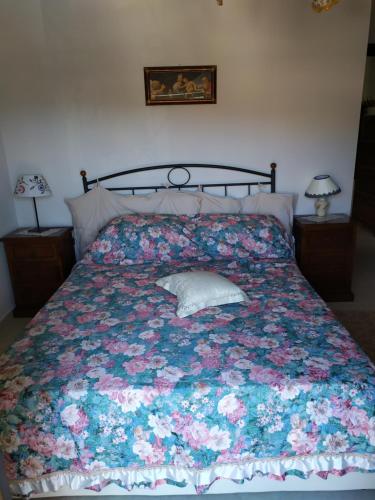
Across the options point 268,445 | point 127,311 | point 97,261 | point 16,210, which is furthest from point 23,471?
point 16,210

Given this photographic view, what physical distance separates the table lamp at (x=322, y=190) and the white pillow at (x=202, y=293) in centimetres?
143

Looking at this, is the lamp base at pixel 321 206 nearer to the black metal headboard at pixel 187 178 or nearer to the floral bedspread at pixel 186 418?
the black metal headboard at pixel 187 178

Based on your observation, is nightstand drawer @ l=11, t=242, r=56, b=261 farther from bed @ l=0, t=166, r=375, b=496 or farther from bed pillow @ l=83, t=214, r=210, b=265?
bed @ l=0, t=166, r=375, b=496

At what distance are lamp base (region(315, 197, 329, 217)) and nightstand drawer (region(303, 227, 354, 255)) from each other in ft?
0.77

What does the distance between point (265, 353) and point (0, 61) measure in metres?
2.91

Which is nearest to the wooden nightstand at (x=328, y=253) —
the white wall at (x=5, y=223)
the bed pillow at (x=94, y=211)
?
the bed pillow at (x=94, y=211)

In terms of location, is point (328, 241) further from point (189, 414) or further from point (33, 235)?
point (33, 235)

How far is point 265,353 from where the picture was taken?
1.45 meters

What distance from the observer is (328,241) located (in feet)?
9.39

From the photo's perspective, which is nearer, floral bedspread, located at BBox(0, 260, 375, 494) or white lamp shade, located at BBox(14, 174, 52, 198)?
floral bedspread, located at BBox(0, 260, 375, 494)

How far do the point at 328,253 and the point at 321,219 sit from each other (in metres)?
0.30

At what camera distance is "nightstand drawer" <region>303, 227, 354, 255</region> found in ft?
9.32

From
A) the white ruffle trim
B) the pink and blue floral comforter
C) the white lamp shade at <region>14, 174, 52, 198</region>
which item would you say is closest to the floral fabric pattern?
the white lamp shade at <region>14, 174, 52, 198</region>

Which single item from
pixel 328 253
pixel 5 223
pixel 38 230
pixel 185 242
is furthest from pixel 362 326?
pixel 5 223
